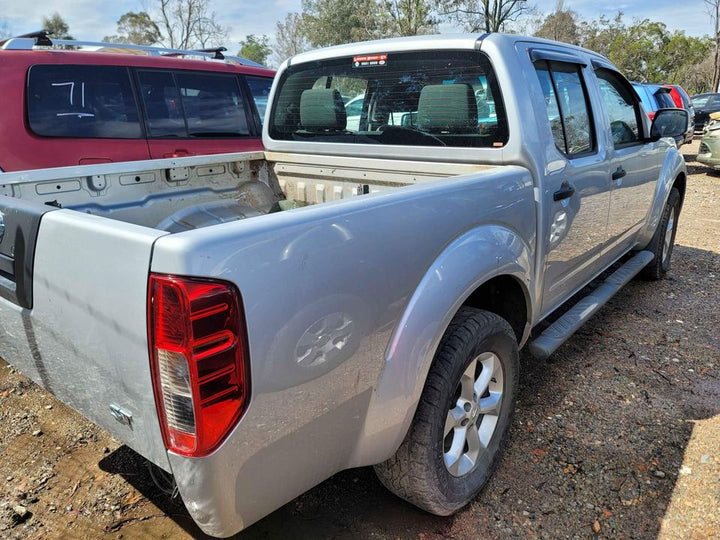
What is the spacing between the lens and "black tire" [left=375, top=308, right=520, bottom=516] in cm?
194

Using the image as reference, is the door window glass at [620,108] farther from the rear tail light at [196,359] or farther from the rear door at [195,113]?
the rear door at [195,113]

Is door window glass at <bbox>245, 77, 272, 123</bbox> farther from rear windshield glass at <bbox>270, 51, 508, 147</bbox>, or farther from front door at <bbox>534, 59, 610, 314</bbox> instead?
front door at <bbox>534, 59, 610, 314</bbox>

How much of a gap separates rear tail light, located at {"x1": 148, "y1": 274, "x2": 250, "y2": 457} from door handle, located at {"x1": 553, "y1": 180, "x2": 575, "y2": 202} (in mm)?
1882

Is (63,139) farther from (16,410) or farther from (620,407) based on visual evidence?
(620,407)

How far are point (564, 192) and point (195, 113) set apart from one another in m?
4.11

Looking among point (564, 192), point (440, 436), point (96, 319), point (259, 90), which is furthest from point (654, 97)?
point (96, 319)

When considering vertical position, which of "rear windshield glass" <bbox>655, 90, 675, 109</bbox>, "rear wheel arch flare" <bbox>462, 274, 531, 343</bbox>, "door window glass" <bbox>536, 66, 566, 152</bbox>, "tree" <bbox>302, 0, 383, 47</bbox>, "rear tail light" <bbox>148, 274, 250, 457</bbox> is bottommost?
"rear wheel arch flare" <bbox>462, 274, 531, 343</bbox>

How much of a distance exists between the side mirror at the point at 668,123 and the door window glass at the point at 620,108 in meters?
0.11

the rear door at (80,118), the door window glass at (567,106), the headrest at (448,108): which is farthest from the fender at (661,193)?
the rear door at (80,118)

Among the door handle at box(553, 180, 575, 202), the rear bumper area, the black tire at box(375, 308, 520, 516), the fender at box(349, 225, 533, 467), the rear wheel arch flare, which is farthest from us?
the door handle at box(553, 180, 575, 202)

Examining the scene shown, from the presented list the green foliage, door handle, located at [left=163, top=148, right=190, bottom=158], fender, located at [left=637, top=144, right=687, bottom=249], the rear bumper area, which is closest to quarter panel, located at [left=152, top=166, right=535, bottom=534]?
the rear bumper area

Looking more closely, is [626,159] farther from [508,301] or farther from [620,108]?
[508,301]

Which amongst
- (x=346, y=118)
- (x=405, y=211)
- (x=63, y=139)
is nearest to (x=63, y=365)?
(x=405, y=211)

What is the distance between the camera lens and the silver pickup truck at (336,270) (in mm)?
1331
